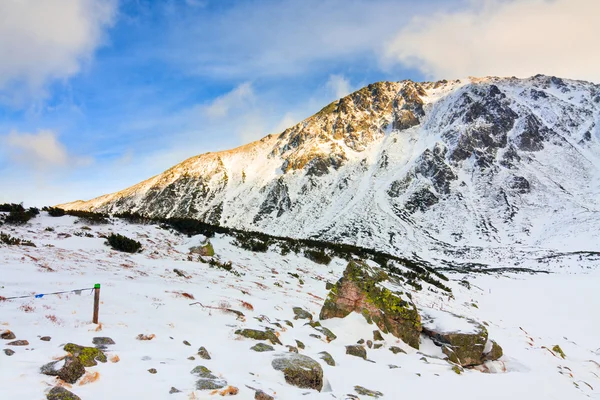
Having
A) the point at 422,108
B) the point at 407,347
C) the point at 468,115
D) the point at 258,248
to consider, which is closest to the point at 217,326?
the point at 407,347

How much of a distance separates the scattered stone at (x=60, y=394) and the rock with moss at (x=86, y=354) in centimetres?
65

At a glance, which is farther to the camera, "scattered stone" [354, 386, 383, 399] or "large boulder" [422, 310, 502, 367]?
"large boulder" [422, 310, 502, 367]

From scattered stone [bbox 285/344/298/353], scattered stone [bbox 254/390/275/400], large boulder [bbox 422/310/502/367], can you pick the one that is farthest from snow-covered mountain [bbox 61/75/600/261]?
scattered stone [bbox 254/390/275/400]

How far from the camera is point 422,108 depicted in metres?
97.9

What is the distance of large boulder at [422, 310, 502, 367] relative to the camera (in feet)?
26.1

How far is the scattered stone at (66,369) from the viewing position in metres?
3.72

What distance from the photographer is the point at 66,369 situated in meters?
3.79

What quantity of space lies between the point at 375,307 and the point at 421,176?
222 ft

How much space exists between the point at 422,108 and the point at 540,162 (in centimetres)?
3482

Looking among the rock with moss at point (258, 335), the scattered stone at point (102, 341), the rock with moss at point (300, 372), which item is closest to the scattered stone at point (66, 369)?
the scattered stone at point (102, 341)

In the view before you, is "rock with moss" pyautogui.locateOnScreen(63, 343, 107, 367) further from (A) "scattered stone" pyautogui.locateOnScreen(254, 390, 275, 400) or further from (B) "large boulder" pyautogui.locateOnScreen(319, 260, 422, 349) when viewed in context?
(B) "large boulder" pyautogui.locateOnScreen(319, 260, 422, 349)

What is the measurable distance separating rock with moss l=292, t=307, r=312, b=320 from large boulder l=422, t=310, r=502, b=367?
3168mm

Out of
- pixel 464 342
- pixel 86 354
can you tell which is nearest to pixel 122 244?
pixel 86 354

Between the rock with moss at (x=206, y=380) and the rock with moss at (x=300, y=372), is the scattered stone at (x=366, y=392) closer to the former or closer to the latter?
the rock with moss at (x=300, y=372)
